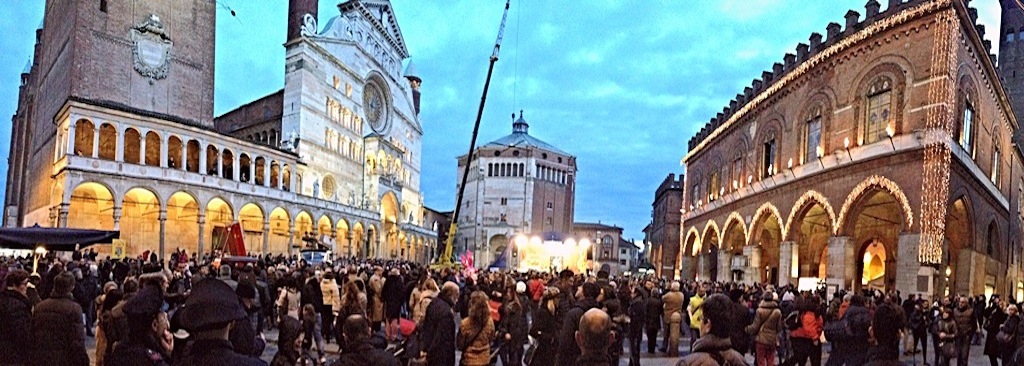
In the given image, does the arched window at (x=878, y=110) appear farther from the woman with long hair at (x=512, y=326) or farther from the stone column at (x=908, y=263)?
the woman with long hair at (x=512, y=326)

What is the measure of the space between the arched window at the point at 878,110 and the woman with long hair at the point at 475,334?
1767cm

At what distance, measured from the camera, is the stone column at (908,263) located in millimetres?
19344

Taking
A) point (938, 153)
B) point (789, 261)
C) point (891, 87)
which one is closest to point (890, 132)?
point (891, 87)

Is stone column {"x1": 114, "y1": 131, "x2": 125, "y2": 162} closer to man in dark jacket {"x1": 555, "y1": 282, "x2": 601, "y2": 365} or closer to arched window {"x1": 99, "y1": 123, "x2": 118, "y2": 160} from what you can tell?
arched window {"x1": 99, "y1": 123, "x2": 118, "y2": 160}

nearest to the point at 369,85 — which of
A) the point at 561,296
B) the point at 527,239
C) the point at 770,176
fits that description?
the point at 527,239

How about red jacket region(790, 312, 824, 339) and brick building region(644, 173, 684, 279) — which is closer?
red jacket region(790, 312, 824, 339)

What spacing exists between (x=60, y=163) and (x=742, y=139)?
30.7 meters

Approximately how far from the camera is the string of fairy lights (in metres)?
18.9

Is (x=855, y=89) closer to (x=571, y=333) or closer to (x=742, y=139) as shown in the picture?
(x=742, y=139)

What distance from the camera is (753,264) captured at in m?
29.1

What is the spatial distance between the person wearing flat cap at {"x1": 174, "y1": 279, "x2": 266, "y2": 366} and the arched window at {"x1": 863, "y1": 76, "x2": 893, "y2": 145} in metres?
21.1

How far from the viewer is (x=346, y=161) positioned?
5303 cm

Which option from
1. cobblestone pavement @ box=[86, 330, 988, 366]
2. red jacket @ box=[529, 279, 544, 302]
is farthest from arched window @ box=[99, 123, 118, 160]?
red jacket @ box=[529, 279, 544, 302]

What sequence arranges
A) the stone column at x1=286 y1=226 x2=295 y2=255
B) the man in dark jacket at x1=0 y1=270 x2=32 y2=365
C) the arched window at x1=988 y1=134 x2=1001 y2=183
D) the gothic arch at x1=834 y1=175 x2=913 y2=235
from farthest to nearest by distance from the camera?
the stone column at x1=286 y1=226 x2=295 y2=255 < the arched window at x1=988 y1=134 x2=1001 y2=183 < the gothic arch at x1=834 y1=175 x2=913 y2=235 < the man in dark jacket at x1=0 y1=270 x2=32 y2=365
